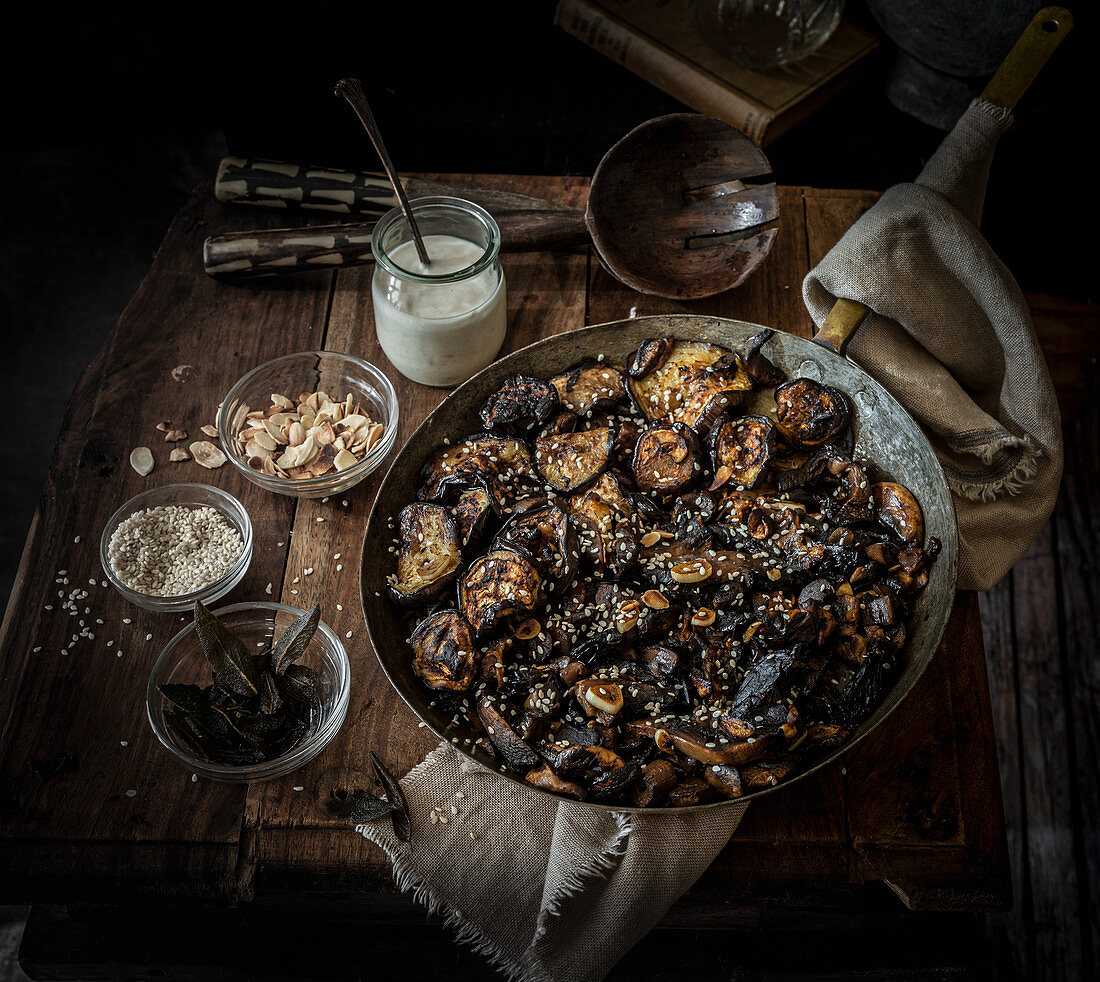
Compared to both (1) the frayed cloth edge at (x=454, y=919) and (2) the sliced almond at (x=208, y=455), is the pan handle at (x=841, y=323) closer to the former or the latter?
(1) the frayed cloth edge at (x=454, y=919)

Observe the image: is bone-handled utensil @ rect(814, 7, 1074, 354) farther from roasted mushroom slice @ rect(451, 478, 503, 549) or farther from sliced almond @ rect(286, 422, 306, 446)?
sliced almond @ rect(286, 422, 306, 446)

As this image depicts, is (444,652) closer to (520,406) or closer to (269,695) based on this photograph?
(269,695)

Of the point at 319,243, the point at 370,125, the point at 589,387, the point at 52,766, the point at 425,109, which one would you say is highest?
the point at 370,125

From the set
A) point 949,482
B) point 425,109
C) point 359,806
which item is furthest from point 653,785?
point 425,109

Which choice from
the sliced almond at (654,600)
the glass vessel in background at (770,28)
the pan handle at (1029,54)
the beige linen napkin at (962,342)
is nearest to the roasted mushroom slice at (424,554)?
the sliced almond at (654,600)

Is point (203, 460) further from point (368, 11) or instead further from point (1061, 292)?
point (1061, 292)

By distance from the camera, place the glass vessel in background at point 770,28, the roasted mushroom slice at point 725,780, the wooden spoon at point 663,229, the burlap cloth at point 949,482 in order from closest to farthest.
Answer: the roasted mushroom slice at point 725,780 < the burlap cloth at point 949,482 < the wooden spoon at point 663,229 < the glass vessel in background at point 770,28
